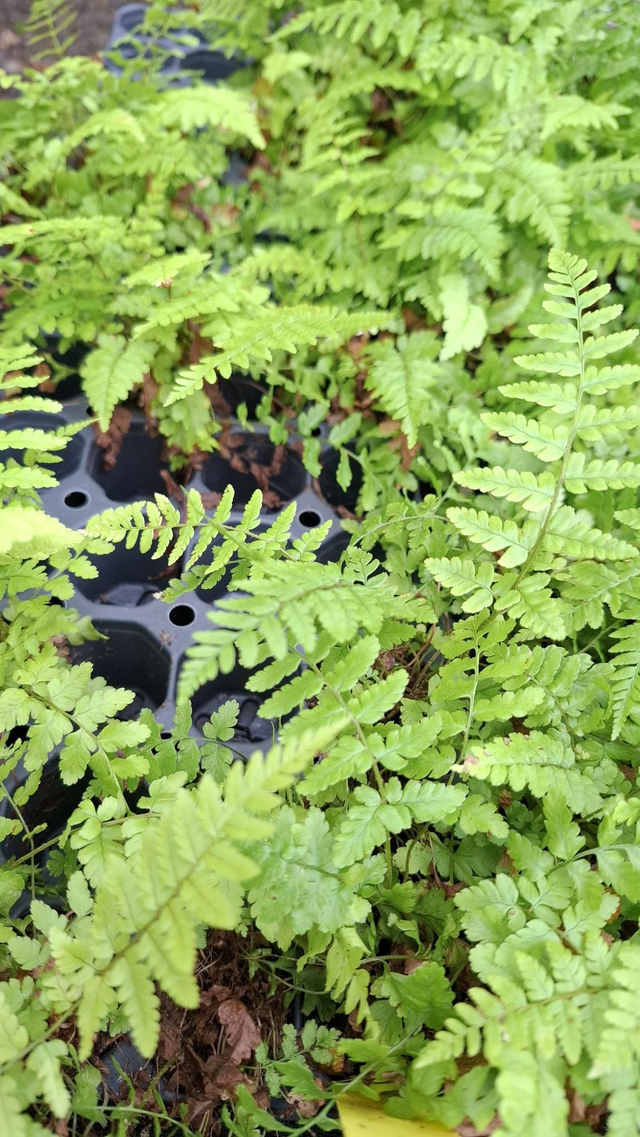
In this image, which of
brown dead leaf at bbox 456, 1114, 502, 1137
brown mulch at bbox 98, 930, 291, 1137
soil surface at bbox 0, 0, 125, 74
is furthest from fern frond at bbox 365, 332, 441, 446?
soil surface at bbox 0, 0, 125, 74

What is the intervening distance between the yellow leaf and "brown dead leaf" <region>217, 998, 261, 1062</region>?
0.62 ft

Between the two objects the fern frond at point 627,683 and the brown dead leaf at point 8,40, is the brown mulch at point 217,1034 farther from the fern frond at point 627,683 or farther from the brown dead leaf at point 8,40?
the brown dead leaf at point 8,40

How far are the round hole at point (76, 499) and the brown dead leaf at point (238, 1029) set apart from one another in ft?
4.25

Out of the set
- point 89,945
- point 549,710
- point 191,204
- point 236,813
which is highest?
point 191,204

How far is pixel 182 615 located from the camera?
68.1 inches

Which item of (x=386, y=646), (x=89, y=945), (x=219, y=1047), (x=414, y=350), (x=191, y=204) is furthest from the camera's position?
(x=191, y=204)

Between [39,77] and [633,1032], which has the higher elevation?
[39,77]

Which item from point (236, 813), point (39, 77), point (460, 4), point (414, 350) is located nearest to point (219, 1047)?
point (236, 813)

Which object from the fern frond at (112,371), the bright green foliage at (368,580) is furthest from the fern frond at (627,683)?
the fern frond at (112,371)

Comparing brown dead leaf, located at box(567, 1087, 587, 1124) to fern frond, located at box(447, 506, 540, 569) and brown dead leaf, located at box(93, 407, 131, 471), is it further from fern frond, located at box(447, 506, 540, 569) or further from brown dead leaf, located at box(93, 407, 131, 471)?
brown dead leaf, located at box(93, 407, 131, 471)

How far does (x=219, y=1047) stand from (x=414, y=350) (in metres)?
1.72

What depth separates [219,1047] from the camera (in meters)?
1.17

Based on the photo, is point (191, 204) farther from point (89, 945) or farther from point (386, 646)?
point (89, 945)

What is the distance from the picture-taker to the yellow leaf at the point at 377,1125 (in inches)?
37.1
